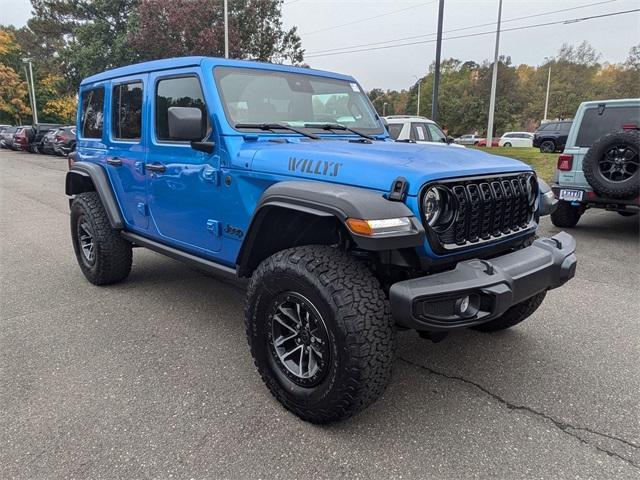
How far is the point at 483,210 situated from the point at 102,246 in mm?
3412

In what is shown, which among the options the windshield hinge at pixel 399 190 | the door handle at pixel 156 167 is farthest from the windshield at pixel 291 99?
the windshield hinge at pixel 399 190

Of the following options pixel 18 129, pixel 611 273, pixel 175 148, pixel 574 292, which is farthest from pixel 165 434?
pixel 18 129

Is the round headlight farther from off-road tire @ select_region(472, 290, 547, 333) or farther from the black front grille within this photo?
off-road tire @ select_region(472, 290, 547, 333)

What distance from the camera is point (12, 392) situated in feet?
9.10

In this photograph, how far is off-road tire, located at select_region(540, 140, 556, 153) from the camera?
2498 cm

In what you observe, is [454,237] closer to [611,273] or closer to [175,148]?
[175,148]

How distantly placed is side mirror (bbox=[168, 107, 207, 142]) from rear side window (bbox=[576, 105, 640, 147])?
5879 mm

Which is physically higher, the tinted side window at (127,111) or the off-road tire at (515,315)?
the tinted side window at (127,111)

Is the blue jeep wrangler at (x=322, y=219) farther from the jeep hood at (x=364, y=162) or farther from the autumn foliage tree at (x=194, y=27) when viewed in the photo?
the autumn foliage tree at (x=194, y=27)

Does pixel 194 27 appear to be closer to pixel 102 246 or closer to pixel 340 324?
pixel 102 246

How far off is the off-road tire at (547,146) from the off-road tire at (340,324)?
1019 inches

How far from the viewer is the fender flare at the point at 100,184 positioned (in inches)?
167

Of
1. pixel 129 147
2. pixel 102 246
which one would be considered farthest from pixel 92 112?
pixel 102 246

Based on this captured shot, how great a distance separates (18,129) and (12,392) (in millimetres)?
30468
